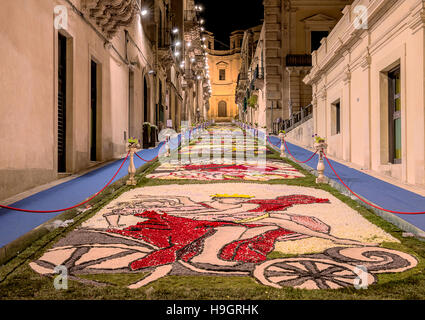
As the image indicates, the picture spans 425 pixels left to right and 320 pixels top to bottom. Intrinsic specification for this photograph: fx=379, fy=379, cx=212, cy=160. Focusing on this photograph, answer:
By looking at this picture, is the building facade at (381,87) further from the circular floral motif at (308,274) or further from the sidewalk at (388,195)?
the circular floral motif at (308,274)

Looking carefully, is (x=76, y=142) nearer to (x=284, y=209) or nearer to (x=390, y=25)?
(x=284, y=209)

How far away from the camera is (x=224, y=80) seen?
83.9m

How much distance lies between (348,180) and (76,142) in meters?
7.00

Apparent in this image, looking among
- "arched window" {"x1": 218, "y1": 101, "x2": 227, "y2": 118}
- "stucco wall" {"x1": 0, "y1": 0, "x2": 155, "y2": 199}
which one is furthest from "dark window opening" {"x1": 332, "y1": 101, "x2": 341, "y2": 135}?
"arched window" {"x1": 218, "y1": 101, "x2": 227, "y2": 118}

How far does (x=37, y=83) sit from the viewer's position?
7555 mm

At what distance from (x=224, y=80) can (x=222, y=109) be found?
252 inches

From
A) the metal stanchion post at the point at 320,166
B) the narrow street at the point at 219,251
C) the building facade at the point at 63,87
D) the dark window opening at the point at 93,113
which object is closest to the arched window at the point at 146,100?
the building facade at the point at 63,87

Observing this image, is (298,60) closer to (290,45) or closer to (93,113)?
(290,45)

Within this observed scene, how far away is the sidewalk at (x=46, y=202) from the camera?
4.27 meters

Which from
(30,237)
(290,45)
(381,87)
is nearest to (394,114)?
(381,87)

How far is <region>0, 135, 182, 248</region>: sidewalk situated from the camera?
427cm

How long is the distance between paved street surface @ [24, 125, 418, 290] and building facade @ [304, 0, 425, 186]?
2924 mm
